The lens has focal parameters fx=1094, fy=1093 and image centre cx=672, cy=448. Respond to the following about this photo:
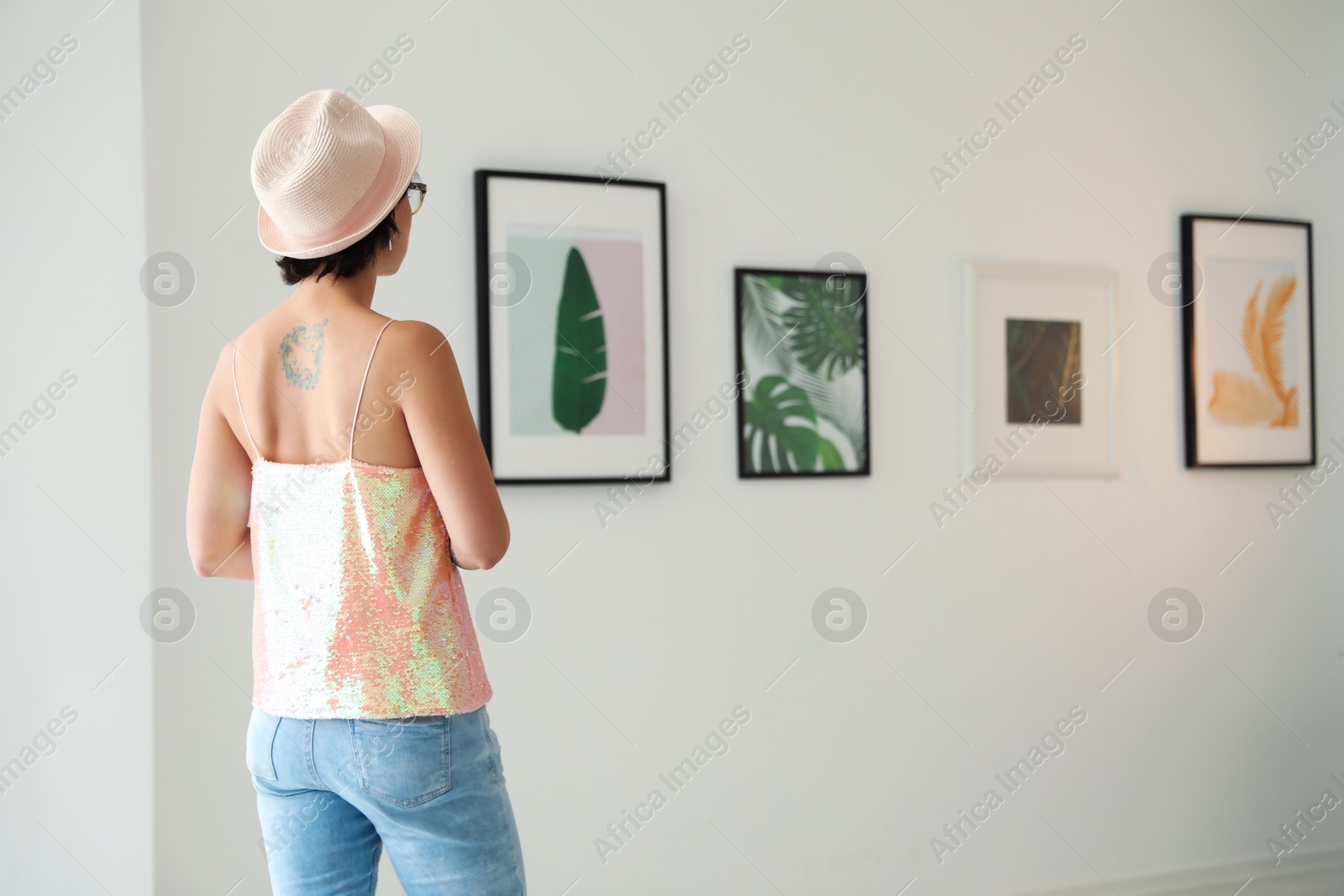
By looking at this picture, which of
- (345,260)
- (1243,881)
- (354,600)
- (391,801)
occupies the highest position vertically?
(345,260)

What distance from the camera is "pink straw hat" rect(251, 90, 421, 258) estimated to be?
1.15 meters

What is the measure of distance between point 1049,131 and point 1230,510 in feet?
3.91

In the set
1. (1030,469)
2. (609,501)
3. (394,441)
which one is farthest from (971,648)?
(394,441)

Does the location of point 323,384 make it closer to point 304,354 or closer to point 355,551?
point 304,354

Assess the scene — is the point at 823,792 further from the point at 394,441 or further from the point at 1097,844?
the point at 394,441

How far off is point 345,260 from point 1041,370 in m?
2.19

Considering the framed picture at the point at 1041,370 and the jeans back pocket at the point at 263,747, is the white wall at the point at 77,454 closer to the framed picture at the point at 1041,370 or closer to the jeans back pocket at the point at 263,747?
the jeans back pocket at the point at 263,747

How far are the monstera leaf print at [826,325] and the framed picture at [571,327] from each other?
36 cm

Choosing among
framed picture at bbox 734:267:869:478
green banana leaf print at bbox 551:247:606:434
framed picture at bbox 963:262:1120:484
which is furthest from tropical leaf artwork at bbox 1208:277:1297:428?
green banana leaf print at bbox 551:247:606:434

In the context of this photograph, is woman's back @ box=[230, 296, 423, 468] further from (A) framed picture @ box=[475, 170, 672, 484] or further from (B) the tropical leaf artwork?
(B) the tropical leaf artwork

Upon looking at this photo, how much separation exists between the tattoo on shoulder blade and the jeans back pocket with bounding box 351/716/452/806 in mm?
355

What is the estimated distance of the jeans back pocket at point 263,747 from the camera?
1.10m

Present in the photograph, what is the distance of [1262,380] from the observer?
123 inches

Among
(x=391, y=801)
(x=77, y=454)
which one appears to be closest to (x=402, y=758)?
(x=391, y=801)
